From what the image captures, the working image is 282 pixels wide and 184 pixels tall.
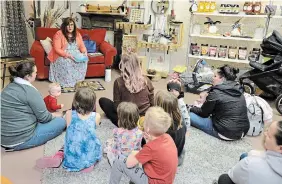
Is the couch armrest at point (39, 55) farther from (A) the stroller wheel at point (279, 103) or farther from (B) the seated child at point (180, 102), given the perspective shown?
(A) the stroller wheel at point (279, 103)

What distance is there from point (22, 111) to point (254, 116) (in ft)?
7.47

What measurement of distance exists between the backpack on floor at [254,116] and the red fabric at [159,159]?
1509 mm

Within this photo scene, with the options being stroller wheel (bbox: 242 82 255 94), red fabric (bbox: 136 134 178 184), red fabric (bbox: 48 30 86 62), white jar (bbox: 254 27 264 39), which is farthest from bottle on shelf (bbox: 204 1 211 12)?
red fabric (bbox: 136 134 178 184)

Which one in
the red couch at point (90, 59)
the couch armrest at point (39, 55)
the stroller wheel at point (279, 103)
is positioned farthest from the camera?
the red couch at point (90, 59)

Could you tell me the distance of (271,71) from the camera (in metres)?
3.68

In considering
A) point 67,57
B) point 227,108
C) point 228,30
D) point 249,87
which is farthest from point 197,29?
point 227,108

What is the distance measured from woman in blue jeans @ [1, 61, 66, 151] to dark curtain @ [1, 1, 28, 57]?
11.0ft

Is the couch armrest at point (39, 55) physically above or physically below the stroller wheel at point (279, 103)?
above

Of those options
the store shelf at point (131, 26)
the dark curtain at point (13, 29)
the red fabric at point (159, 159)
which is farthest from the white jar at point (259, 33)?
the dark curtain at point (13, 29)

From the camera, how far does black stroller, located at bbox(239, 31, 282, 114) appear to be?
3.66m

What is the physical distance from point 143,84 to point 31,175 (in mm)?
1260

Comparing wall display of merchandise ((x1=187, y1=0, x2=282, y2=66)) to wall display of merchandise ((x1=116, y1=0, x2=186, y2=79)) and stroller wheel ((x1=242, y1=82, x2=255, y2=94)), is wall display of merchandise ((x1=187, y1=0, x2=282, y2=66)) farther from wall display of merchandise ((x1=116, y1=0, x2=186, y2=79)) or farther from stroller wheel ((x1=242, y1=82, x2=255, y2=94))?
stroller wheel ((x1=242, y1=82, x2=255, y2=94))

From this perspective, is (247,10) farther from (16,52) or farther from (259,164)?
(16,52)

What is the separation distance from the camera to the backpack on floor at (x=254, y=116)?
291cm
